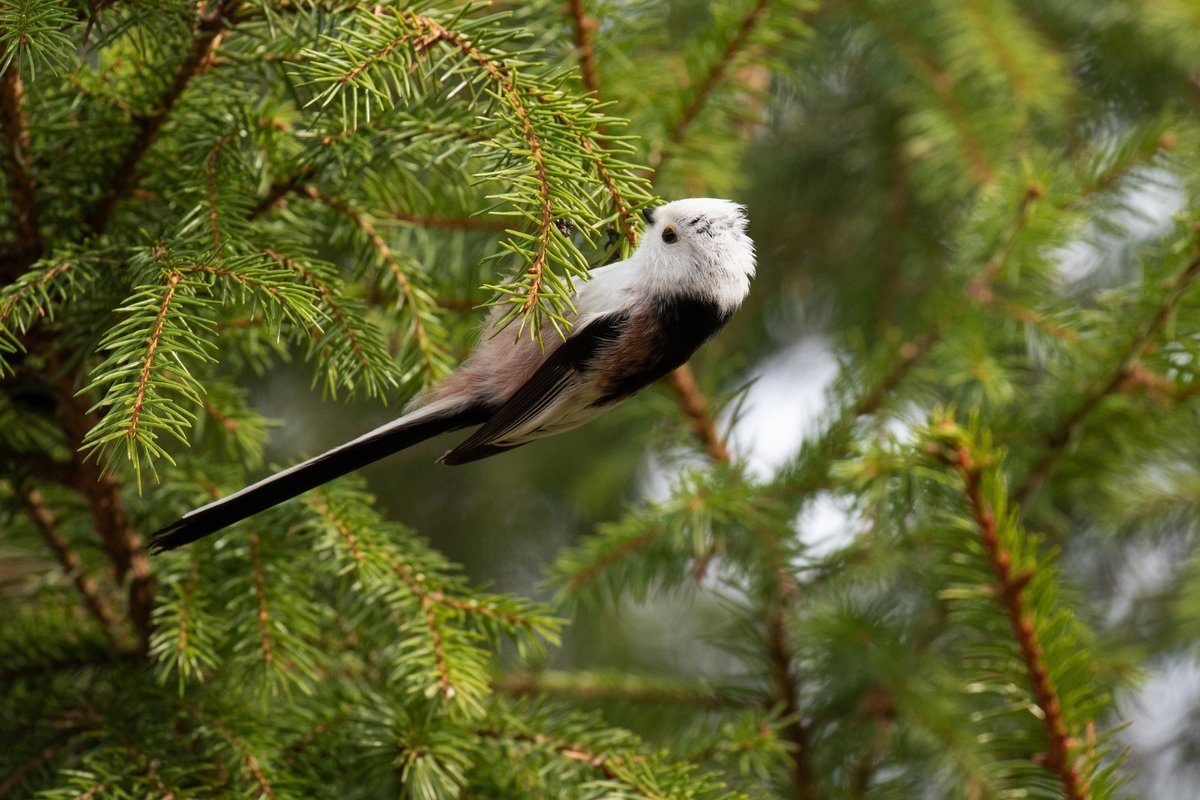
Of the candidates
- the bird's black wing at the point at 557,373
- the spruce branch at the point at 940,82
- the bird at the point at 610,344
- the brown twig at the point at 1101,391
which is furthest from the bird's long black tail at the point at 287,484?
the spruce branch at the point at 940,82

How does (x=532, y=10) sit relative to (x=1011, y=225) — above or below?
above

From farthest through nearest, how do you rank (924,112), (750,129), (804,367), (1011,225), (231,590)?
(804,367) → (750,129) → (924,112) → (1011,225) → (231,590)

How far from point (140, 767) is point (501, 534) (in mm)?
2536

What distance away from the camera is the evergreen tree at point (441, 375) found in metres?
1.39

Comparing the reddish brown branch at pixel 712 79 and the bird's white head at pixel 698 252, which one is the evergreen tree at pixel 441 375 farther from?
the bird's white head at pixel 698 252

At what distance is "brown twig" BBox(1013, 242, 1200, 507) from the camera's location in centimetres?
197

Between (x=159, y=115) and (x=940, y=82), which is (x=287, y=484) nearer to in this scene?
(x=159, y=115)

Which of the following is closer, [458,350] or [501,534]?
[458,350]

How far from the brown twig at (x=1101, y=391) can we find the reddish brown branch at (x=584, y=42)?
110 centimetres

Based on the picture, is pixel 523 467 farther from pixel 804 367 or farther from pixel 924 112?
pixel 924 112

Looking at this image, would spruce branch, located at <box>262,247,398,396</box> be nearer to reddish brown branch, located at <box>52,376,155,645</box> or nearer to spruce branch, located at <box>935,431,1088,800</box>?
reddish brown branch, located at <box>52,376,155,645</box>

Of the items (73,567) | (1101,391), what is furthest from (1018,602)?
(73,567)

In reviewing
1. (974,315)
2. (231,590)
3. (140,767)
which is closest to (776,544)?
(974,315)

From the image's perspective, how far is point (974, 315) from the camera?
7.54 feet
